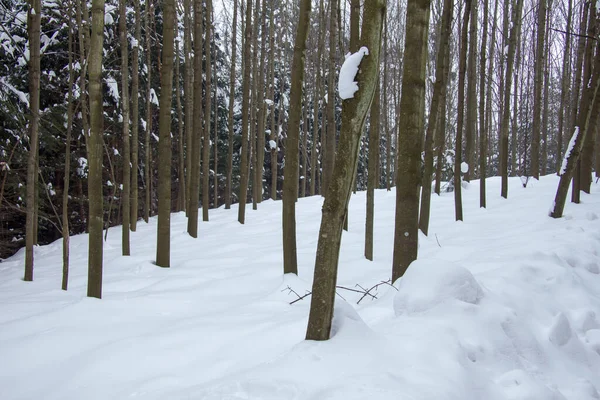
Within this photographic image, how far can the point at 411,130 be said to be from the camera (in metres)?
4.58

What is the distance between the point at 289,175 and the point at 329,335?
3.82 m

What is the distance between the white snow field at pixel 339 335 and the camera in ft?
8.04

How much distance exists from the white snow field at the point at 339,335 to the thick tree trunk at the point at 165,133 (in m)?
0.87

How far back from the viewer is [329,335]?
2799 mm

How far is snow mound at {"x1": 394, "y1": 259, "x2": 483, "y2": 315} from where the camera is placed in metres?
3.53

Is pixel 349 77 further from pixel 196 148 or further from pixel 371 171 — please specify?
pixel 196 148

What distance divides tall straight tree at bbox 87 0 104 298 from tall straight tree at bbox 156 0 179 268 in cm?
247

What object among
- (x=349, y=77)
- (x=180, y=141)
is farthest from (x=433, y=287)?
(x=180, y=141)

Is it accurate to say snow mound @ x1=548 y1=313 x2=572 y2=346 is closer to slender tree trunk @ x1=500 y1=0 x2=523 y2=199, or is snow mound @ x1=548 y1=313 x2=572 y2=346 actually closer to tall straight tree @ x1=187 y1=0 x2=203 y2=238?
Answer: tall straight tree @ x1=187 y1=0 x2=203 y2=238

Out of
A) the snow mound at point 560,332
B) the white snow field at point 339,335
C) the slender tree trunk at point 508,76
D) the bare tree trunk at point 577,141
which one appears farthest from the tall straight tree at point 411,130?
the slender tree trunk at point 508,76

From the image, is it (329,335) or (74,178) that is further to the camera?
(74,178)

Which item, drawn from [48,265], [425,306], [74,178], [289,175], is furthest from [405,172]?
[74,178]

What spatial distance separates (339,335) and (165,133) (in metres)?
6.35

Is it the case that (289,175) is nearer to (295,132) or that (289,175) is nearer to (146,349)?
(295,132)
